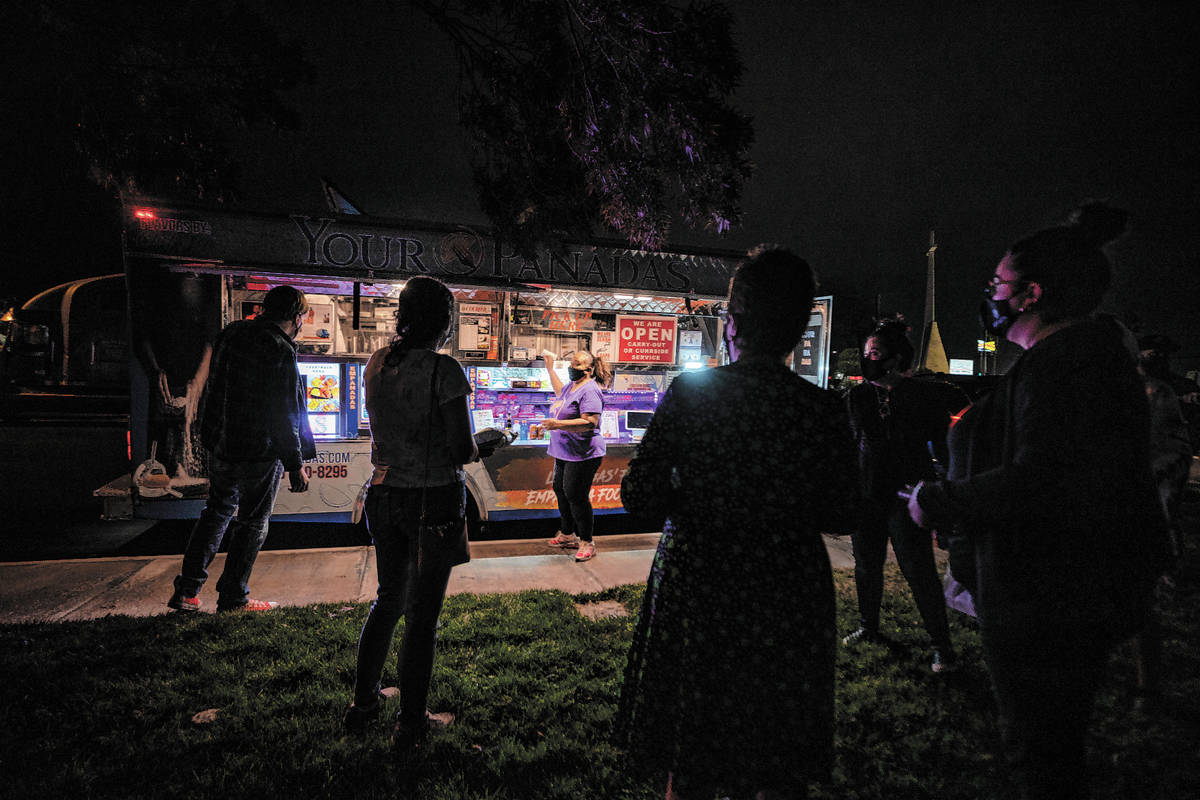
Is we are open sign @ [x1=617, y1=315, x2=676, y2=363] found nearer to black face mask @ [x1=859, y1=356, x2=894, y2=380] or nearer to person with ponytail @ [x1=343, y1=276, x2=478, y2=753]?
black face mask @ [x1=859, y1=356, x2=894, y2=380]

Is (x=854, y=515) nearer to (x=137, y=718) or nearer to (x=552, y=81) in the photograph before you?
(x=137, y=718)

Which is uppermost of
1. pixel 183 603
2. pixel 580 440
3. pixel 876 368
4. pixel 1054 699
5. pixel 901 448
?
pixel 876 368

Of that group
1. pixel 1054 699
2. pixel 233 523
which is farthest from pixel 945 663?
pixel 233 523

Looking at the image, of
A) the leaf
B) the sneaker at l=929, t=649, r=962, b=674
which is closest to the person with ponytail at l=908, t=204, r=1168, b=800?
the sneaker at l=929, t=649, r=962, b=674

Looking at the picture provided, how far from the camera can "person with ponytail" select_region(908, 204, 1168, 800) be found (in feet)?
4.95

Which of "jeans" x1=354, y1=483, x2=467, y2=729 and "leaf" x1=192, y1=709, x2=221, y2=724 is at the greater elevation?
"jeans" x1=354, y1=483, x2=467, y2=729

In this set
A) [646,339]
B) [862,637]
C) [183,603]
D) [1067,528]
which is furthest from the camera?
[646,339]

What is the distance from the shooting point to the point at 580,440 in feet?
18.1

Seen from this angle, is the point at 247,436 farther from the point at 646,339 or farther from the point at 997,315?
the point at 646,339

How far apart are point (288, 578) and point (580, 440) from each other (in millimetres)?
2979

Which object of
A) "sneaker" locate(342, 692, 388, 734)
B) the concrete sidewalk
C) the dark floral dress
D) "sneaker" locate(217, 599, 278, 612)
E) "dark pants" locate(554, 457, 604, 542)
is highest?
the dark floral dress

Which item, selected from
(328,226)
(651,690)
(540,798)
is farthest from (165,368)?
(651,690)

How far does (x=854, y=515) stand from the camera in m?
1.63

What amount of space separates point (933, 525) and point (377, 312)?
21.3 ft
